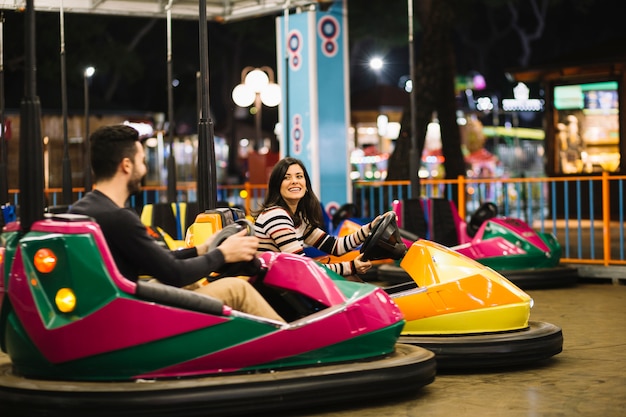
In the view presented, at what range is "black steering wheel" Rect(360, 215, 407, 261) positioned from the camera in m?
4.95

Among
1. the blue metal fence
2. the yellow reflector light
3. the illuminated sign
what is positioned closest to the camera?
the yellow reflector light

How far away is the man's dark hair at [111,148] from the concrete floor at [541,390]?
1119mm

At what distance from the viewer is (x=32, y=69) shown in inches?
159

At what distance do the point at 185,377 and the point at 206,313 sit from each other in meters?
0.24

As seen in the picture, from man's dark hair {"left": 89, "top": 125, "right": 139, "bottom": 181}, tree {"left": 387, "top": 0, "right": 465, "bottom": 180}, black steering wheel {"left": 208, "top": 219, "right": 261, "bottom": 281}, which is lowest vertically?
black steering wheel {"left": 208, "top": 219, "right": 261, "bottom": 281}

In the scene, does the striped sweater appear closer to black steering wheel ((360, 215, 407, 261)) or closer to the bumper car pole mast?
black steering wheel ((360, 215, 407, 261))

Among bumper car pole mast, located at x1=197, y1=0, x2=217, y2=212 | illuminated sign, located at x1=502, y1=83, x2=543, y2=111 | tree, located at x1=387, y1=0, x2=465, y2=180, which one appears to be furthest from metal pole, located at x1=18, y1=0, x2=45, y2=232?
illuminated sign, located at x1=502, y1=83, x2=543, y2=111

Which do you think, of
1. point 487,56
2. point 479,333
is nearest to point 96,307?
point 479,333

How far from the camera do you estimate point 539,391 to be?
4430 millimetres

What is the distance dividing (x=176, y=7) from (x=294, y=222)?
256 inches

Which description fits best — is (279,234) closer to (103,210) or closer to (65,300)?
(103,210)

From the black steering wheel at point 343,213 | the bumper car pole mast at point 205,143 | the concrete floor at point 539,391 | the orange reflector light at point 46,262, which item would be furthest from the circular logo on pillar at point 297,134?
the orange reflector light at point 46,262

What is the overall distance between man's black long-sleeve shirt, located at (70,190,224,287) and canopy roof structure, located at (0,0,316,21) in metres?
6.99

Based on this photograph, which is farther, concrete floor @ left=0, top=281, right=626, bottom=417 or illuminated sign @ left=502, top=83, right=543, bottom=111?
illuminated sign @ left=502, top=83, right=543, bottom=111
